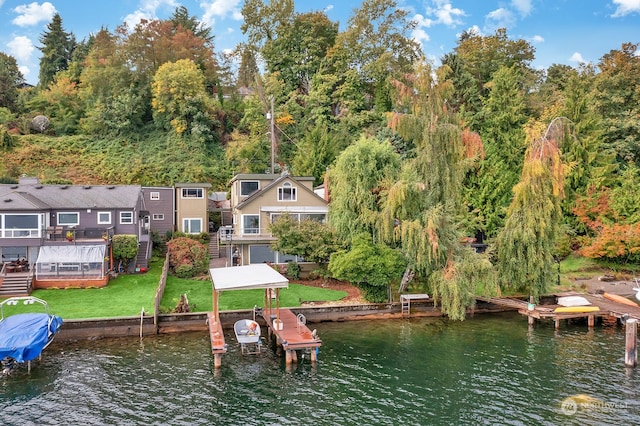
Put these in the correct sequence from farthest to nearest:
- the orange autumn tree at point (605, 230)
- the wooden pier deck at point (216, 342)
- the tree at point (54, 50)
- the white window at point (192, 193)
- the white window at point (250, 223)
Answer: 1. the tree at point (54, 50)
2. the white window at point (192, 193)
3. the white window at point (250, 223)
4. the orange autumn tree at point (605, 230)
5. the wooden pier deck at point (216, 342)

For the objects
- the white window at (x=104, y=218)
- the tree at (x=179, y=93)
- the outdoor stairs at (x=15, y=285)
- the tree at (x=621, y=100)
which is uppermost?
the tree at (x=179, y=93)

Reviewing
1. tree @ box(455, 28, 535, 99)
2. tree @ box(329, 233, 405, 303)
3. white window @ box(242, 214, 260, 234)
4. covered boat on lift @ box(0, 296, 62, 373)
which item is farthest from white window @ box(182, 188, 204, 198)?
tree @ box(455, 28, 535, 99)

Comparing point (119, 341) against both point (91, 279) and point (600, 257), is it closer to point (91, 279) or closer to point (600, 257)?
point (91, 279)

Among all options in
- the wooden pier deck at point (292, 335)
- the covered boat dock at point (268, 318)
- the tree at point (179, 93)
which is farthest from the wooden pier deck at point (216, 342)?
the tree at point (179, 93)

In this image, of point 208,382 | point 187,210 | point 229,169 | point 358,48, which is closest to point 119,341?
point 208,382

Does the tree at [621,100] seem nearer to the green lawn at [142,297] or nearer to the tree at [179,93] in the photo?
the green lawn at [142,297]

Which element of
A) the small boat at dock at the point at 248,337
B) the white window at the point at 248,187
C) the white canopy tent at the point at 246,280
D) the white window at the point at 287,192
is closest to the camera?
the small boat at dock at the point at 248,337
